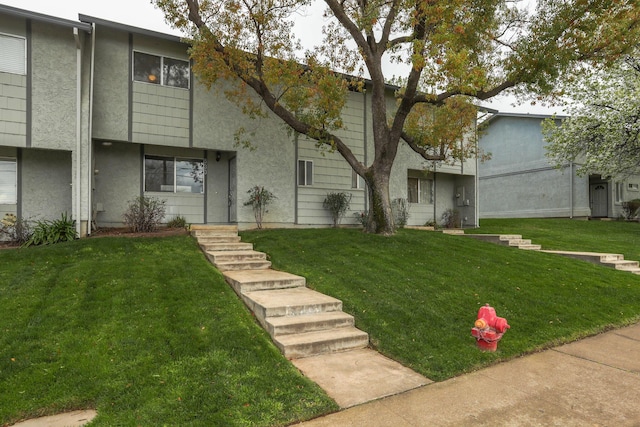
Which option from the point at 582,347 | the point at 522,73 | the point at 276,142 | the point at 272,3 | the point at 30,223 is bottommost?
the point at 582,347

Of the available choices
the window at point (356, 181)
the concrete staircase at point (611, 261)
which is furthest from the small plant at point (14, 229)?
the concrete staircase at point (611, 261)

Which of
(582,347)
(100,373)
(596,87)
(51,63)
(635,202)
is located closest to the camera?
(100,373)

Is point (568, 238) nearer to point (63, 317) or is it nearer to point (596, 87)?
point (596, 87)

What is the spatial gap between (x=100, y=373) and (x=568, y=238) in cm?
1636

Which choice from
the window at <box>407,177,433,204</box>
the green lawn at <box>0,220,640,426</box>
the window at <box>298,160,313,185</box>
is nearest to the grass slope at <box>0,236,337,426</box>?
the green lawn at <box>0,220,640,426</box>

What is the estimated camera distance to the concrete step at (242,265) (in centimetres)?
786

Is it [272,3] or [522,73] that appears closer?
[522,73]

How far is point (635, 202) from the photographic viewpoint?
21031 mm

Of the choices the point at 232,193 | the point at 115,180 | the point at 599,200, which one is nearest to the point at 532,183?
the point at 599,200

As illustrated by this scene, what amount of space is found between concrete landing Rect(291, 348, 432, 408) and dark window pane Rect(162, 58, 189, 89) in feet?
32.1

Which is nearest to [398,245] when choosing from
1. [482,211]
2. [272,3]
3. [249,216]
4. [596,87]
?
[249,216]

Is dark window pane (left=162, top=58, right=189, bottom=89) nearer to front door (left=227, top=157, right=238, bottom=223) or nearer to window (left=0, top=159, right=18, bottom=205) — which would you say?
front door (left=227, top=157, right=238, bottom=223)

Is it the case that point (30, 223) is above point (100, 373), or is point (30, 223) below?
above

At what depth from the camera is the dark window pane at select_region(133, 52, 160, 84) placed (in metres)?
10.9
